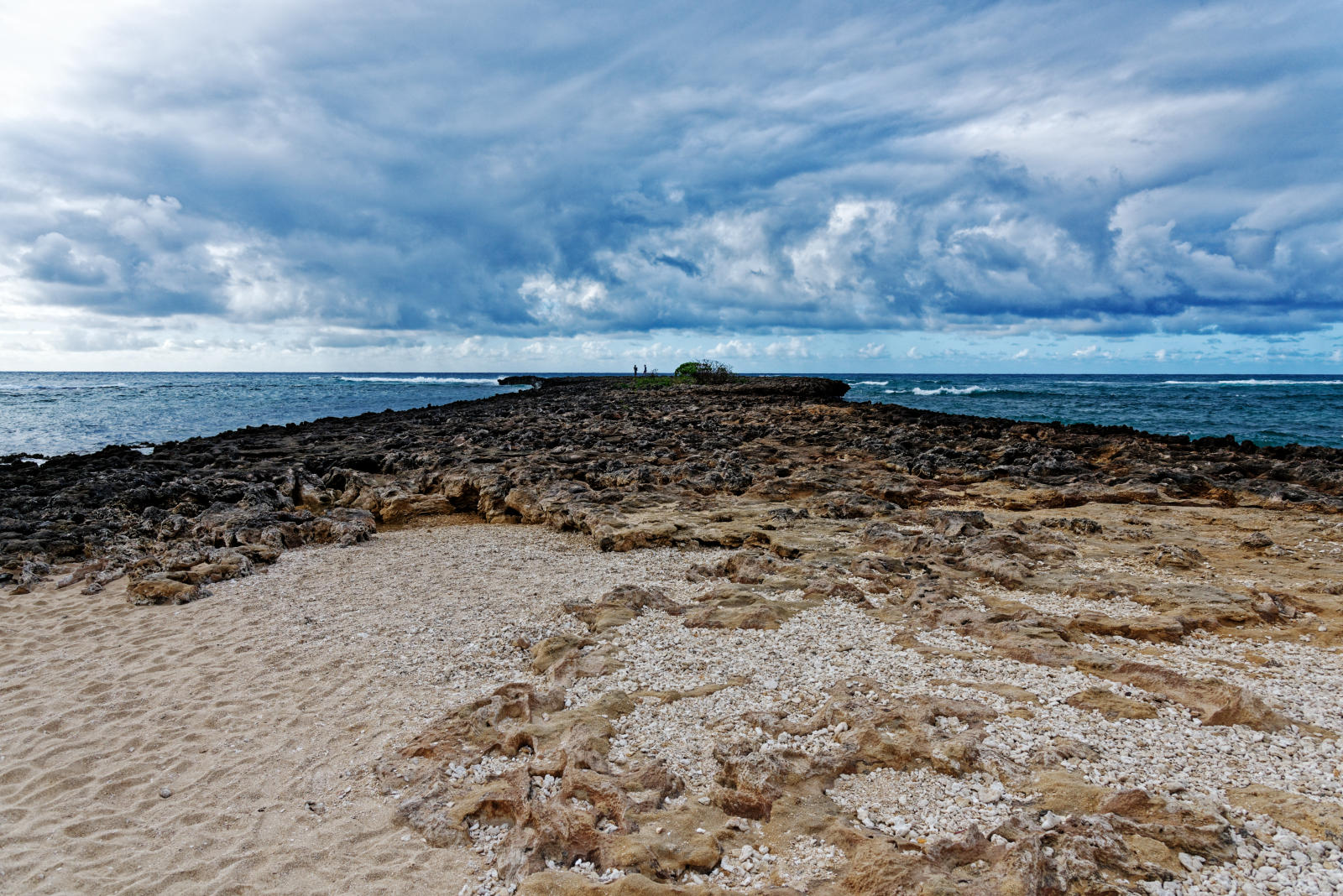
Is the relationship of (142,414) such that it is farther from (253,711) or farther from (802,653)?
(802,653)

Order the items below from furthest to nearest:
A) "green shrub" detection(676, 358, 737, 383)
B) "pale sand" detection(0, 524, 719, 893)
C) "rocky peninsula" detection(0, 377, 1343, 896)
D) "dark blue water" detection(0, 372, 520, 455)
Answer: "green shrub" detection(676, 358, 737, 383)
"dark blue water" detection(0, 372, 520, 455)
"pale sand" detection(0, 524, 719, 893)
"rocky peninsula" detection(0, 377, 1343, 896)

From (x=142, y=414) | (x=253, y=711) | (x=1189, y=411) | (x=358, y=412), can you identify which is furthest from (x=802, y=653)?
(x=142, y=414)

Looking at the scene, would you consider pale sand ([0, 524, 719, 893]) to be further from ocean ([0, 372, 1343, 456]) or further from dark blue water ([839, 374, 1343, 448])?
dark blue water ([839, 374, 1343, 448])

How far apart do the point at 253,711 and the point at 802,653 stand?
4945mm

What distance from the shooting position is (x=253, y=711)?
5.79 m

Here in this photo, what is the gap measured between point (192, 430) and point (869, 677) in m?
36.0

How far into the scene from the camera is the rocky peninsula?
370 cm

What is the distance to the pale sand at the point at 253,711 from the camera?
404 centimetres

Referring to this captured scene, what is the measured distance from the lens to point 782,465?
49.2ft

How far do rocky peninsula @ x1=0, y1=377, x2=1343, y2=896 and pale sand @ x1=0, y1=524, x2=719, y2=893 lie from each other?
0.08 m

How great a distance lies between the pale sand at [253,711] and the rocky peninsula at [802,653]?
83 millimetres

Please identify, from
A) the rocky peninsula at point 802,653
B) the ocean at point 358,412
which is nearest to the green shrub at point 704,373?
the ocean at point 358,412

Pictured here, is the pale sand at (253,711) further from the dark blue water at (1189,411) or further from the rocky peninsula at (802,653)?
the dark blue water at (1189,411)

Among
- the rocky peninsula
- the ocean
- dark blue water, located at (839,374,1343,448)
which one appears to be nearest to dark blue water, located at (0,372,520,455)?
the ocean
